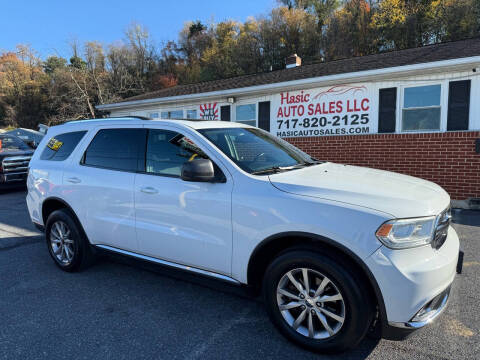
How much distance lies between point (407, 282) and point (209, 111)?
10.5m

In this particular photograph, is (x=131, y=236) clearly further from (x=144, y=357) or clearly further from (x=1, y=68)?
(x=1, y=68)

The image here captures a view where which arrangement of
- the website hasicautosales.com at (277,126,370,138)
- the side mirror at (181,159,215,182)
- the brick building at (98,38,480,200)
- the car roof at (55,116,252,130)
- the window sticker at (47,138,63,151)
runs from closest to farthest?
the side mirror at (181,159,215,182)
the car roof at (55,116,252,130)
the window sticker at (47,138,63,151)
the brick building at (98,38,480,200)
the website hasicautosales.com at (277,126,370,138)

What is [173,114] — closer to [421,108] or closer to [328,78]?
[328,78]

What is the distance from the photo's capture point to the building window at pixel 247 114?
10852mm

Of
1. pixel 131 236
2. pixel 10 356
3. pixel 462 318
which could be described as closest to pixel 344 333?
pixel 462 318

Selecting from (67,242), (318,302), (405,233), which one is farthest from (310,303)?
(67,242)

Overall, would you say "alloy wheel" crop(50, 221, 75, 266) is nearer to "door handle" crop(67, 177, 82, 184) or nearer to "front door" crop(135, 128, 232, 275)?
"door handle" crop(67, 177, 82, 184)

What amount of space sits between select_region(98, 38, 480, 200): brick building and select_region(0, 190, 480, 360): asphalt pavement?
4.52 m

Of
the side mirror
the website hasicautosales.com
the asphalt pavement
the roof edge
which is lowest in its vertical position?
the asphalt pavement

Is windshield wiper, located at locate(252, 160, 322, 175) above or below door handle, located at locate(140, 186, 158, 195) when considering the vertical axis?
above

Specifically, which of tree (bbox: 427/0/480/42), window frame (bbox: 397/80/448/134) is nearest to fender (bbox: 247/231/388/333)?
window frame (bbox: 397/80/448/134)

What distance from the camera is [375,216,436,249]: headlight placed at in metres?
2.07

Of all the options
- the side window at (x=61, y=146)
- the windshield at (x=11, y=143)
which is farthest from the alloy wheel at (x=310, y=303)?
the windshield at (x=11, y=143)

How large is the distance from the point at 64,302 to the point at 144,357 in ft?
4.41
